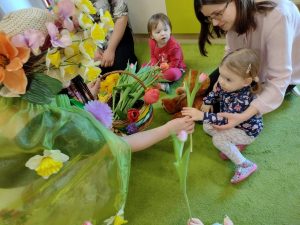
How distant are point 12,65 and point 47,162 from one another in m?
0.30

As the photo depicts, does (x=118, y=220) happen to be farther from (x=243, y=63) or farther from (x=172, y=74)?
(x=172, y=74)

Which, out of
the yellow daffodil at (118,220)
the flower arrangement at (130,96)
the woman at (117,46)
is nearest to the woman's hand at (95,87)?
the flower arrangement at (130,96)

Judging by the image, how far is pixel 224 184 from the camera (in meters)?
1.21

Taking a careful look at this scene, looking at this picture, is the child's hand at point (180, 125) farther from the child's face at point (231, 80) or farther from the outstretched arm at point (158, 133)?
the child's face at point (231, 80)

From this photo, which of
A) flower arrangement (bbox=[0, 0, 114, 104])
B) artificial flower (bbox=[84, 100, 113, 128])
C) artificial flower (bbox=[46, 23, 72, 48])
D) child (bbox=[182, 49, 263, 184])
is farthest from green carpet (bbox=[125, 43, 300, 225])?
artificial flower (bbox=[46, 23, 72, 48])

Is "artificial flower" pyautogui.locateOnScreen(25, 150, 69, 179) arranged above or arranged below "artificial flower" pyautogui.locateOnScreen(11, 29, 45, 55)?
below

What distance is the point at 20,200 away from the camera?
0.88m

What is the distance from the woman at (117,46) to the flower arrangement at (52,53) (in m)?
1.05

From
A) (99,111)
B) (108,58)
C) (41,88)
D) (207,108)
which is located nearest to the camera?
(41,88)

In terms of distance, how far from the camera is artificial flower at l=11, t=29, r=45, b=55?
2.15ft

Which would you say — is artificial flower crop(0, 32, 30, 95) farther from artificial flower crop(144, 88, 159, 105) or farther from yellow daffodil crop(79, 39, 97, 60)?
artificial flower crop(144, 88, 159, 105)

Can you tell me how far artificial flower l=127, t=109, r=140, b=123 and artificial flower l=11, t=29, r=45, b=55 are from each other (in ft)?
2.27

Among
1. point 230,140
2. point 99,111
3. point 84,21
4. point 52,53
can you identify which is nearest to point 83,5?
point 84,21

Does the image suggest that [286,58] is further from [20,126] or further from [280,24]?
[20,126]
